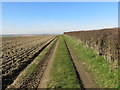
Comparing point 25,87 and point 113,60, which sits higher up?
point 113,60

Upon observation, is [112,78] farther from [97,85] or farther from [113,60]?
[113,60]

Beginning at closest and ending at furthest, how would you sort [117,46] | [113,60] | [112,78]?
[112,78]
[117,46]
[113,60]

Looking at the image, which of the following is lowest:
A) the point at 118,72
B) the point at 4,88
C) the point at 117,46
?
the point at 4,88

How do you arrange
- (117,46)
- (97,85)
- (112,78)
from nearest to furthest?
(97,85) < (112,78) < (117,46)

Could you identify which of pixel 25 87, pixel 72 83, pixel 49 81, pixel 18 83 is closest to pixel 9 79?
pixel 18 83

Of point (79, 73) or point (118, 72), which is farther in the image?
point (79, 73)

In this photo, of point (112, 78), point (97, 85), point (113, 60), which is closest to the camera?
point (97, 85)

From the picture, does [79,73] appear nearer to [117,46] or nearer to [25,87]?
[117,46]

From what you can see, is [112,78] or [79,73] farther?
[79,73]

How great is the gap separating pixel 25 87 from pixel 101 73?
14.4 ft

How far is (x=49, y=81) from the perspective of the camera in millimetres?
8195

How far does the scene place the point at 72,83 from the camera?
7.68 meters

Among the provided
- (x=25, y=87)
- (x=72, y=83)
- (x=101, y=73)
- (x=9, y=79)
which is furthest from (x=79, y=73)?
(x=9, y=79)

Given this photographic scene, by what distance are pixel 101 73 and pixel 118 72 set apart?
109 cm
